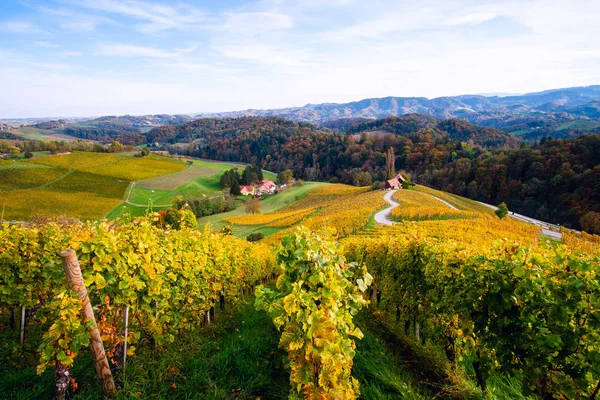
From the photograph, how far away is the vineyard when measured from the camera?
3.87 metres

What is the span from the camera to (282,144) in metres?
168

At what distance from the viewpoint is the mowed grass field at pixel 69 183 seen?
185ft

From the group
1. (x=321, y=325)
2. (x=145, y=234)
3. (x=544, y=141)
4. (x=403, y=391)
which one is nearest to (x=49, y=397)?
(x=145, y=234)

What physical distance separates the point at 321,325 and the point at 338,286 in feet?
1.73

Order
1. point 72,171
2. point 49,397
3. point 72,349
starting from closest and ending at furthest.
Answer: point 72,349
point 49,397
point 72,171

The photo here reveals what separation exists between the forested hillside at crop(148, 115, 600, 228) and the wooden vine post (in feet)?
250

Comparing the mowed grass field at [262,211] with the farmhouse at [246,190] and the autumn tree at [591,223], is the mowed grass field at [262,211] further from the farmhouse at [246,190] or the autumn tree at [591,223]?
the autumn tree at [591,223]

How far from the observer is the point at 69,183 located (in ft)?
235

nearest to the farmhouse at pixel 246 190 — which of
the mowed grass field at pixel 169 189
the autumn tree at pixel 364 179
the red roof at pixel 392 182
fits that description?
the mowed grass field at pixel 169 189

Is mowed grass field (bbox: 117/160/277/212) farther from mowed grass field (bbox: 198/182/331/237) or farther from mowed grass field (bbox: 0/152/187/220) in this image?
mowed grass field (bbox: 198/182/331/237)

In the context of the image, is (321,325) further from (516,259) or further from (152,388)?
(152,388)

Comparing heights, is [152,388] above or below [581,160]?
above

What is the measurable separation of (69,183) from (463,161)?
111486mm

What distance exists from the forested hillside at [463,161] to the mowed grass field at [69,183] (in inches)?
2581
